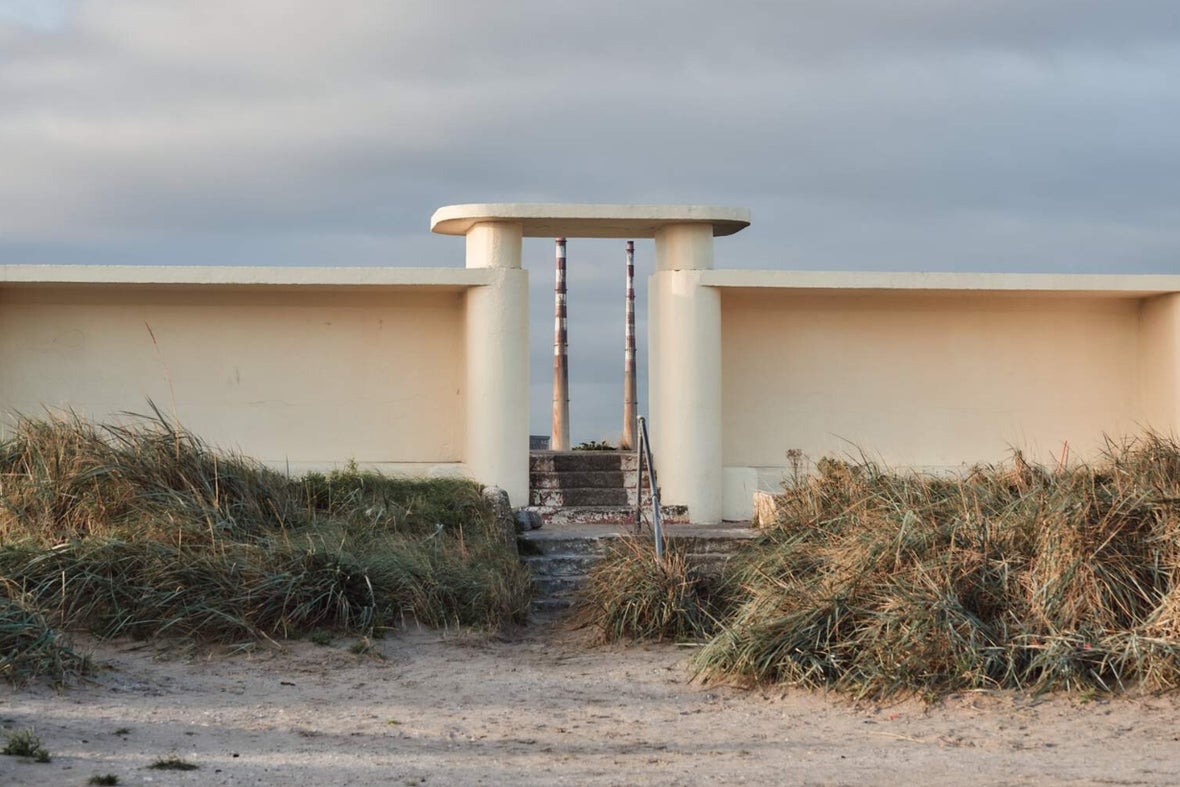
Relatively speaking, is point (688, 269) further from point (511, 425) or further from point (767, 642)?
point (767, 642)

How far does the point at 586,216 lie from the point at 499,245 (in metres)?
0.88

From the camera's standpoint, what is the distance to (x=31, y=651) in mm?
8219

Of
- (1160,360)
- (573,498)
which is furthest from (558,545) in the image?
(1160,360)

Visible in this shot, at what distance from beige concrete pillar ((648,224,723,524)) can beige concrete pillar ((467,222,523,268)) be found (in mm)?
1429

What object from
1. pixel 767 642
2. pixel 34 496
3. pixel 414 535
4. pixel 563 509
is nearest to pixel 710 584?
pixel 767 642

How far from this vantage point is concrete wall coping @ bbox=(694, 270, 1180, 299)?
44.9ft

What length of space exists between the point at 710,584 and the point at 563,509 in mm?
3596

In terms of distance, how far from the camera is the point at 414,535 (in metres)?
11.5

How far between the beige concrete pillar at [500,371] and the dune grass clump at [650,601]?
3.13 metres

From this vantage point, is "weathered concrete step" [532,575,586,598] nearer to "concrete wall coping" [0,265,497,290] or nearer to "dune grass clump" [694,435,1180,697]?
"dune grass clump" [694,435,1180,697]

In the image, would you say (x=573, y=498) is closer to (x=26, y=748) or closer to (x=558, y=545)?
(x=558, y=545)

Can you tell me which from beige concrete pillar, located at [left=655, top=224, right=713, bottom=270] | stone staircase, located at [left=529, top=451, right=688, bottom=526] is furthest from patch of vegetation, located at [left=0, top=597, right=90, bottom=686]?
beige concrete pillar, located at [left=655, top=224, right=713, bottom=270]

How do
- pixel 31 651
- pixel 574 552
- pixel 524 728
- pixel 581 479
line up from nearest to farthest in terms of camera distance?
pixel 524 728
pixel 31 651
pixel 574 552
pixel 581 479

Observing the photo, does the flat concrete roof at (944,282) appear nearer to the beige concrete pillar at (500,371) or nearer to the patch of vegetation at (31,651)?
the beige concrete pillar at (500,371)
